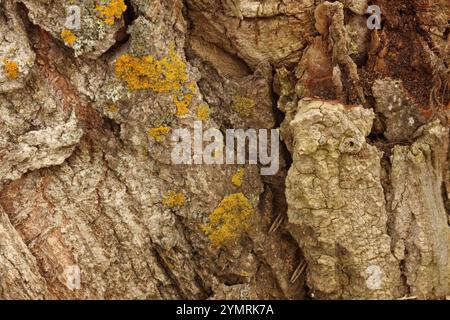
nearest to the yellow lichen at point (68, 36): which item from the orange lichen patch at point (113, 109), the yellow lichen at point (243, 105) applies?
the orange lichen patch at point (113, 109)

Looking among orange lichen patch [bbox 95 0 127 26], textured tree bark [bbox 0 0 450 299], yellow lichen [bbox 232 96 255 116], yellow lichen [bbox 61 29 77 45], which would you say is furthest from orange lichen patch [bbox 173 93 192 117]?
yellow lichen [bbox 61 29 77 45]

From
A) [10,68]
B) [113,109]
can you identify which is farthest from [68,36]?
[113,109]

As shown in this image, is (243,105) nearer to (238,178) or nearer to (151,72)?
(238,178)

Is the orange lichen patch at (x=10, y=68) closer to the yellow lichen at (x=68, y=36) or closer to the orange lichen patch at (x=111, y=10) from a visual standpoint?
the yellow lichen at (x=68, y=36)

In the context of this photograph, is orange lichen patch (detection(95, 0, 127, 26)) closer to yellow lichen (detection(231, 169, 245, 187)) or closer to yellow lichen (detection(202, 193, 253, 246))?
yellow lichen (detection(231, 169, 245, 187))

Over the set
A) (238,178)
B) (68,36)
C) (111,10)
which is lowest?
(238,178)

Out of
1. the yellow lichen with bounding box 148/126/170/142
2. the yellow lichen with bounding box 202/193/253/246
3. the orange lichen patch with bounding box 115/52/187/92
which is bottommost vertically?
the yellow lichen with bounding box 202/193/253/246
